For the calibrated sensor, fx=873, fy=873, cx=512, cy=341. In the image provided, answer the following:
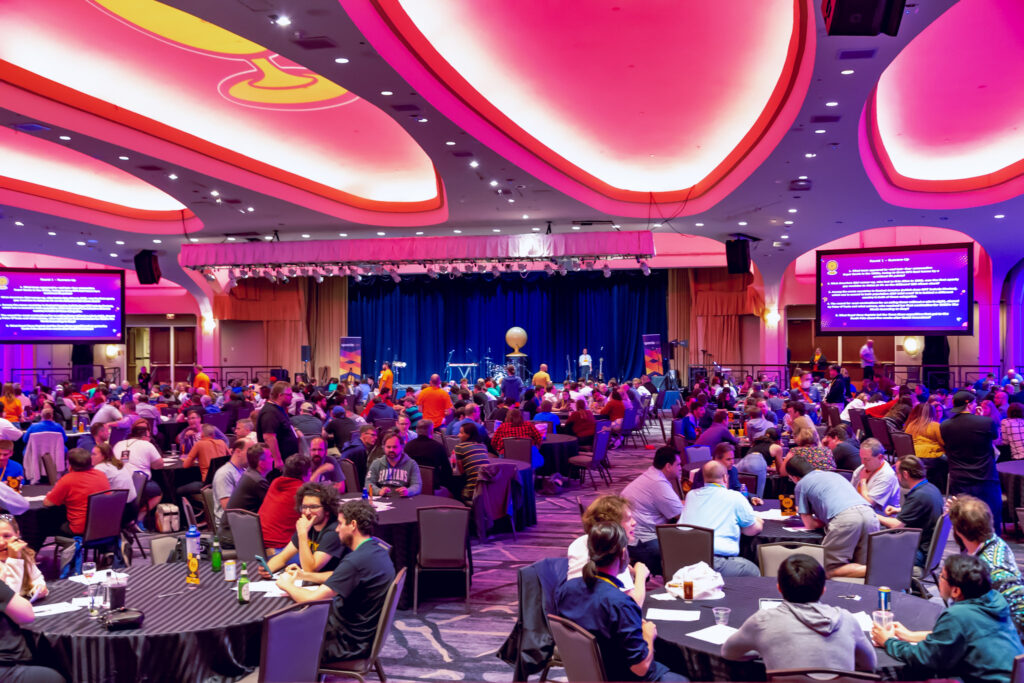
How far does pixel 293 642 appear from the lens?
338 cm

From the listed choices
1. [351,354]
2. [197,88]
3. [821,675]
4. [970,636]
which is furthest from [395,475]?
[351,354]

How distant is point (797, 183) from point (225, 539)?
8883mm

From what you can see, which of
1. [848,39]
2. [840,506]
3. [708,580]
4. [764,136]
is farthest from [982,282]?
[708,580]

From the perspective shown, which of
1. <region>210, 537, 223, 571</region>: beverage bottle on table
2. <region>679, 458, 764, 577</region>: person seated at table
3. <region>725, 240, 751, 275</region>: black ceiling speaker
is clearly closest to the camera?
<region>210, 537, 223, 571</region>: beverage bottle on table

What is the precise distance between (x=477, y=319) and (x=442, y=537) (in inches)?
840

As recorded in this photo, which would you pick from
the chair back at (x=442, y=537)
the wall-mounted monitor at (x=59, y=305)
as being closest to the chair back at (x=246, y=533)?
the chair back at (x=442, y=537)

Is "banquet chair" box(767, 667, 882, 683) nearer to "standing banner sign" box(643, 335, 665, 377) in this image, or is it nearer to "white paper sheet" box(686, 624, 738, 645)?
"white paper sheet" box(686, 624, 738, 645)

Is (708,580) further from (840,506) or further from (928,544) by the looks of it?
(928,544)

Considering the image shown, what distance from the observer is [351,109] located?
10461mm

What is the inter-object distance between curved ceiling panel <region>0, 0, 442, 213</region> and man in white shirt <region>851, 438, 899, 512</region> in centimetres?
648

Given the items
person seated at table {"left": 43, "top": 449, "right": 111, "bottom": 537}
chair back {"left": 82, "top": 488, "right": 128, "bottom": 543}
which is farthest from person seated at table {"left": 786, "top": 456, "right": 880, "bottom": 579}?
person seated at table {"left": 43, "top": 449, "right": 111, "bottom": 537}

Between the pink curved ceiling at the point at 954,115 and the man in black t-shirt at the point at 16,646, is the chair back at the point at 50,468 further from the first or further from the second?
the pink curved ceiling at the point at 954,115

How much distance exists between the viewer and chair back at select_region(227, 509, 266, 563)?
529 centimetres

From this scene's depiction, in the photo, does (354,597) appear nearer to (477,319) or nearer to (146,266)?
(146,266)
